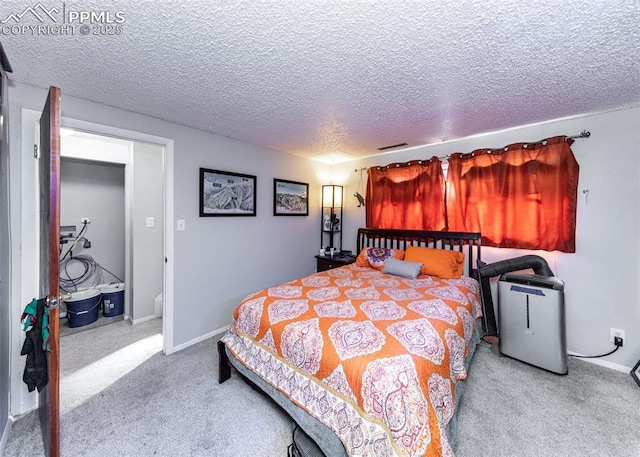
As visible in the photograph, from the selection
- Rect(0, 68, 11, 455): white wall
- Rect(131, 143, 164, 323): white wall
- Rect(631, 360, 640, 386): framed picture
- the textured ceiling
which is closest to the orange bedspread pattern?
Rect(0, 68, 11, 455): white wall

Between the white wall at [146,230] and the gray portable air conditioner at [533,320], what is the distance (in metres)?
4.10

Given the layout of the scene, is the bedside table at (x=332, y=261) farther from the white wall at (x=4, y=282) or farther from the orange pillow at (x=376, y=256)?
the white wall at (x=4, y=282)

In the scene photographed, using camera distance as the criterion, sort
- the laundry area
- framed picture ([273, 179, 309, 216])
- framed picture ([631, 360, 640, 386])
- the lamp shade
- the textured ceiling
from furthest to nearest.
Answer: the lamp shade < framed picture ([273, 179, 309, 216]) < the laundry area < framed picture ([631, 360, 640, 386]) < the textured ceiling

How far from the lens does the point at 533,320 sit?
2211 mm

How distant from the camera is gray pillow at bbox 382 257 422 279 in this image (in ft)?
8.70

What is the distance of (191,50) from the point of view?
140 centimetres

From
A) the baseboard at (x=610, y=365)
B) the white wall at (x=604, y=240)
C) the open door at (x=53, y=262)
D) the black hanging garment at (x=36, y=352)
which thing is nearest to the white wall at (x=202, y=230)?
the black hanging garment at (x=36, y=352)

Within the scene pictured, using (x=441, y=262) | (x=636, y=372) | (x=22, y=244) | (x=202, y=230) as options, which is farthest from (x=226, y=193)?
(x=636, y=372)

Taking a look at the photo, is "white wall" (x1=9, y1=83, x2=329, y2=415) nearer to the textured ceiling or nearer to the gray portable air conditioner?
the textured ceiling

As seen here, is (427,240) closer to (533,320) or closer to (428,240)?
(428,240)

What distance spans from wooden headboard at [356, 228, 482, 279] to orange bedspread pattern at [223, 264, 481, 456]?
34.7 inches

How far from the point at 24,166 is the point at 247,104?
1.65m

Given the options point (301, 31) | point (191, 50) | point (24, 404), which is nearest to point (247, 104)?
point (191, 50)

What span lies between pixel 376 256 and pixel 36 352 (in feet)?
9.70
